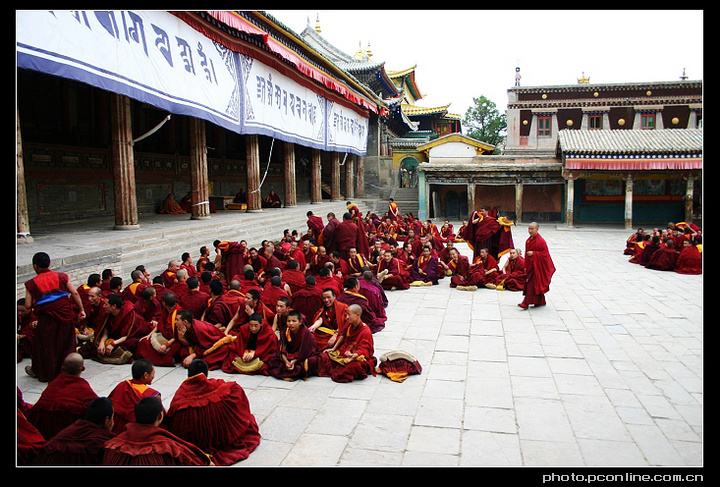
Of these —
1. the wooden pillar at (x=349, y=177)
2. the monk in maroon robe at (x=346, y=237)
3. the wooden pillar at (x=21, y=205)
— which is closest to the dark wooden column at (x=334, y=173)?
the wooden pillar at (x=349, y=177)

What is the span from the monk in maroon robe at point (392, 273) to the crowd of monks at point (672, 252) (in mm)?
6250

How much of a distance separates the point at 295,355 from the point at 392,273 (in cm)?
493

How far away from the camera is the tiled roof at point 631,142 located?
19.8 metres

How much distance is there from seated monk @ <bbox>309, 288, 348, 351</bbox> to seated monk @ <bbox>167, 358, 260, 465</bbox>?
2162mm

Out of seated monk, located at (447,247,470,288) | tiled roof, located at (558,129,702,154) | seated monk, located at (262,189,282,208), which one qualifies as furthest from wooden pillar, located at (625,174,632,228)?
seated monk, located at (262,189,282,208)

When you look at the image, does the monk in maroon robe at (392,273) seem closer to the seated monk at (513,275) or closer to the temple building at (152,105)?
the seated monk at (513,275)

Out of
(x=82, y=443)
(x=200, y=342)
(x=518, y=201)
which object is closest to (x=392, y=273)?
(x=200, y=342)

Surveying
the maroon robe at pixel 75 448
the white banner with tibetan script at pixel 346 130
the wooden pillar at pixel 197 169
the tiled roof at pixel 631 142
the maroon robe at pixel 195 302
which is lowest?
the maroon robe at pixel 75 448

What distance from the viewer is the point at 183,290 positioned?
7.03m

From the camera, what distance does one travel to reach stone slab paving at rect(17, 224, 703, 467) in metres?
3.93

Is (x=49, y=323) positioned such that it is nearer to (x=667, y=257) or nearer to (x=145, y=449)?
(x=145, y=449)

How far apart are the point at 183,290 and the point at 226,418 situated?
3.48 m

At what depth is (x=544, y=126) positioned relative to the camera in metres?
31.4
